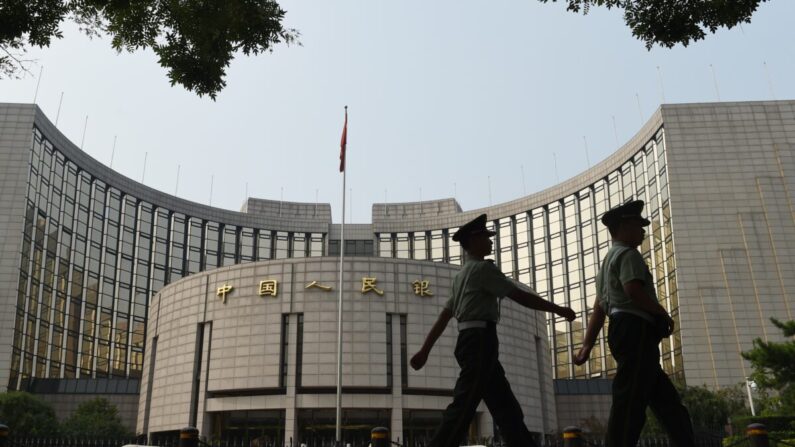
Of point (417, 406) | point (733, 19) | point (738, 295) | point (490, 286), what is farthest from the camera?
point (738, 295)

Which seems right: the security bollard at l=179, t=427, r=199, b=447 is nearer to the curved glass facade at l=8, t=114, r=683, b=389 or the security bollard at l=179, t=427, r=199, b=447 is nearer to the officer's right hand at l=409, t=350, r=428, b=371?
the officer's right hand at l=409, t=350, r=428, b=371

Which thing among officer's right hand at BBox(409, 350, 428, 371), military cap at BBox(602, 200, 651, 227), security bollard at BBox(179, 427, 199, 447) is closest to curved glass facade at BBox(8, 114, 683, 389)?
security bollard at BBox(179, 427, 199, 447)

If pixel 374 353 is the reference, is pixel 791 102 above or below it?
above

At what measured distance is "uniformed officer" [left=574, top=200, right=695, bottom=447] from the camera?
5312 millimetres

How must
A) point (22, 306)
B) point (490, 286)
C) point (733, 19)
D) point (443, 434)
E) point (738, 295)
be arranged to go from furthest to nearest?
point (22, 306) < point (738, 295) < point (733, 19) < point (490, 286) < point (443, 434)

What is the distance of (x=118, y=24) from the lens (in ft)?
29.2

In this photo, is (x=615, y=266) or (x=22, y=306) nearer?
(x=615, y=266)

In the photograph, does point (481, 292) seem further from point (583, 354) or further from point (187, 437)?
point (187, 437)

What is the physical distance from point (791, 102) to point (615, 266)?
60821 mm

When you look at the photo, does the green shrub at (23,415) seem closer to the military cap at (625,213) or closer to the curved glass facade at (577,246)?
the curved glass facade at (577,246)

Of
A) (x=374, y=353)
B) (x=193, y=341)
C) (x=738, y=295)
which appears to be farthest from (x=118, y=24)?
(x=738, y=295)

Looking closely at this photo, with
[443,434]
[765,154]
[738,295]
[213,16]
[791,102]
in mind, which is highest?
[791,102]

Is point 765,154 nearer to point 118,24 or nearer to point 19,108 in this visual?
point 118,24

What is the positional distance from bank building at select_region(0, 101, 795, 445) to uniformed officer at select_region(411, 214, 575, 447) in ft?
111
